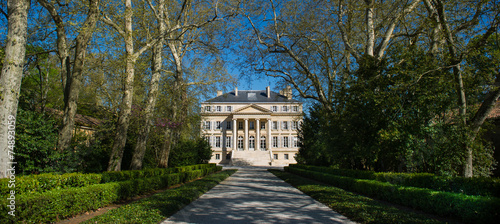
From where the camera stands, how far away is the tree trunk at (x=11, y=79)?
572 centimetres

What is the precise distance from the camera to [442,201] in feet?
20.6

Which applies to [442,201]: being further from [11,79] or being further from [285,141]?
[285,141]

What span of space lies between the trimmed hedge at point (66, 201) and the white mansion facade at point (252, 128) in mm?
40405

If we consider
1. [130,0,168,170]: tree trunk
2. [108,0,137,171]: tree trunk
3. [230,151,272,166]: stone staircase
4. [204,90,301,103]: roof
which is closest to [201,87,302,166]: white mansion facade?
[204,90,301,103]: roof

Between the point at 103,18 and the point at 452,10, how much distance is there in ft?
40.2

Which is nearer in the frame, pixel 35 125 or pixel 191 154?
pixel 35 125

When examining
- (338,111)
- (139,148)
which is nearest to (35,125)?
(139,148)

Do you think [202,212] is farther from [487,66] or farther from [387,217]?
[487,66]

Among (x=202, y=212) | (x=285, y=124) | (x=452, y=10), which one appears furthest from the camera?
(x=285, y=124)

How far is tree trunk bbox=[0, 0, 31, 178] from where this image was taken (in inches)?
225

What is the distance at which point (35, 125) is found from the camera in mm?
8695

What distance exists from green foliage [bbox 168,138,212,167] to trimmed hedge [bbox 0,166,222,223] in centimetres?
994

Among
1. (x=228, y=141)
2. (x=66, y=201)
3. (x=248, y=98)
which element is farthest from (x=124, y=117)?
(x=248, y=98)

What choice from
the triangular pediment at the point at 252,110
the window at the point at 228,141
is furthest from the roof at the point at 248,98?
the window at the point at 228,141
